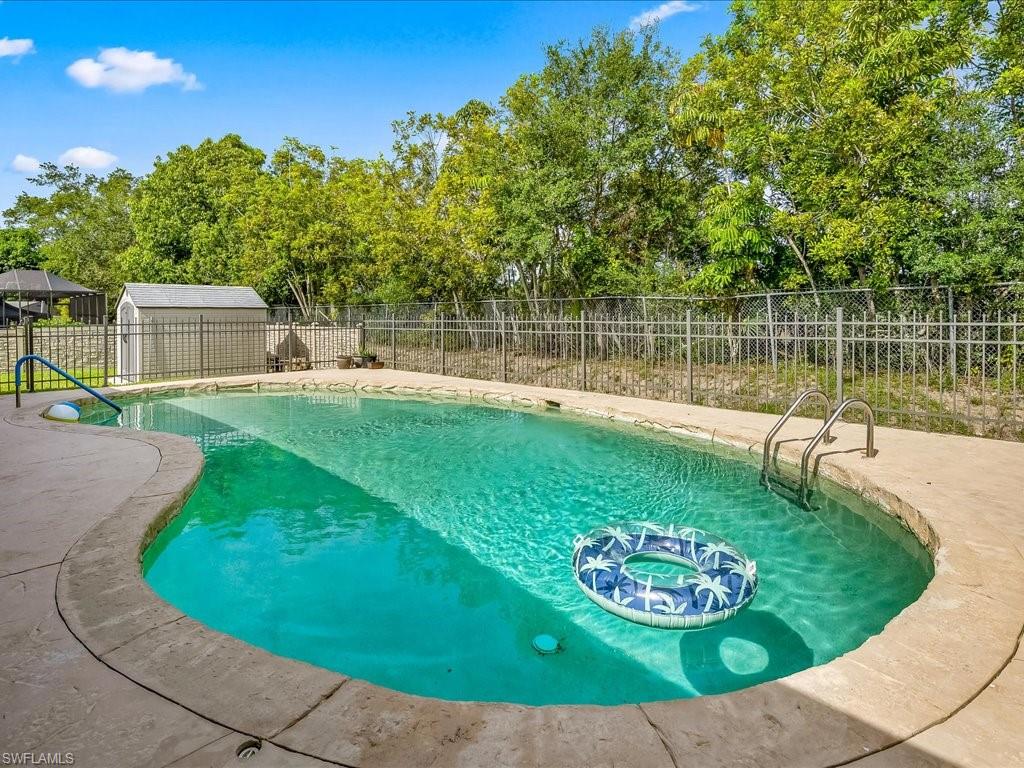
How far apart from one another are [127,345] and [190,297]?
6.43 feet

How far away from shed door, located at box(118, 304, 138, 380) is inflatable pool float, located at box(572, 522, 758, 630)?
43.8ft

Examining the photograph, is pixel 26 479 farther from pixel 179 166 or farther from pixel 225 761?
pixel 179 166

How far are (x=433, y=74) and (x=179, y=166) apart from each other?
16.8 metres

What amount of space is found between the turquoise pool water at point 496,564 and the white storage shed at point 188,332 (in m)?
8.56

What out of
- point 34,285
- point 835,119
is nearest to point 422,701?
point 835,119

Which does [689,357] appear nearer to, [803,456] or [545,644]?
[803,456]

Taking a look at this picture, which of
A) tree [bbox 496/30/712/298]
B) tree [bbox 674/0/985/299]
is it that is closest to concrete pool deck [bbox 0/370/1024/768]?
tree [bbox 674/0/985/299]

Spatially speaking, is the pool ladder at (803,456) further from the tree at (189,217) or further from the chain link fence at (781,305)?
the tree at (189,217)

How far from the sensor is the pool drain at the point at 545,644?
3160 millimetres

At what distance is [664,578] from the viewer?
3.95 m

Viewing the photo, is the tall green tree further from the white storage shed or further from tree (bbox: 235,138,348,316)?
the white storage shed

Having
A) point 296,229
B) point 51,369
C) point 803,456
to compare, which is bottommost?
point 803,456

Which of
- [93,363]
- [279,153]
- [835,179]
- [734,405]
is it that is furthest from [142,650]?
[279,153]

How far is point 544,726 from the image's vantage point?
1983mm
